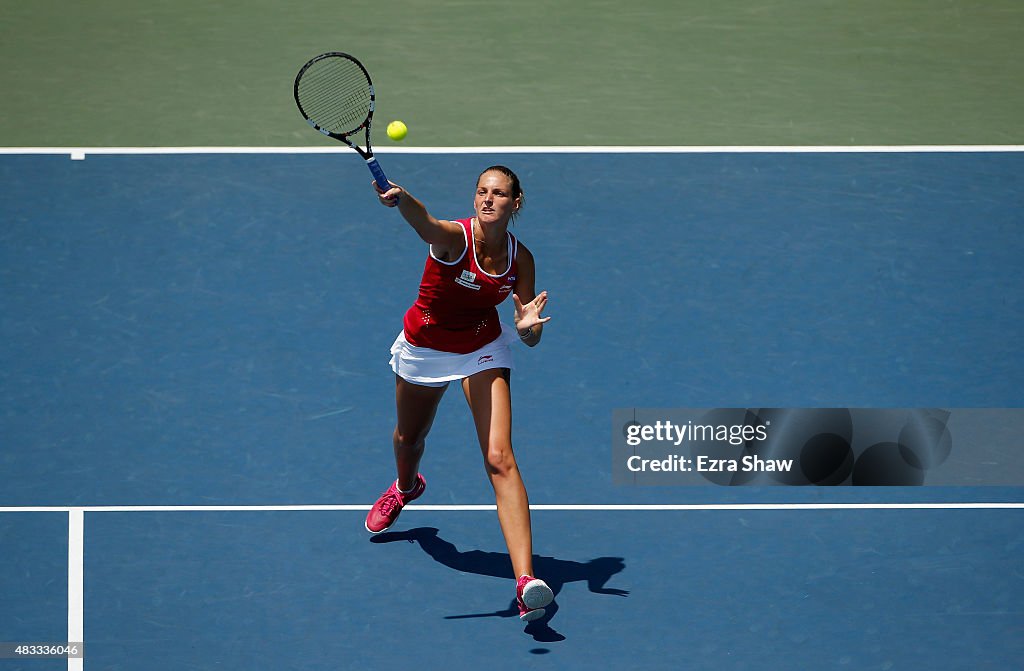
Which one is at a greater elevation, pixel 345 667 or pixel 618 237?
pixel 618 237

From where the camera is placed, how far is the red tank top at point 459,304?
6.48 m

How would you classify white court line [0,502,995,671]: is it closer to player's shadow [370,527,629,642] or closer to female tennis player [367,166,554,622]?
player's shadow [370,527,629,642]

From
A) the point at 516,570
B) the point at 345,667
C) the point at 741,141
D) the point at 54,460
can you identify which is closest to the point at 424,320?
the point at 516,570

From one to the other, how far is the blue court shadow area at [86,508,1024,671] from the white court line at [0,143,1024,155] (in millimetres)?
3341

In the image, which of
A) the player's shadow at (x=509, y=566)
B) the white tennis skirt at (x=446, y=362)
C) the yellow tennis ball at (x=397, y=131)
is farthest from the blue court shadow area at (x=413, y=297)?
the yellow tennis ball at (x=397, y=131)

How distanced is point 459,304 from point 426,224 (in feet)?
A: 2.07

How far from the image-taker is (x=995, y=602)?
684 centimetres

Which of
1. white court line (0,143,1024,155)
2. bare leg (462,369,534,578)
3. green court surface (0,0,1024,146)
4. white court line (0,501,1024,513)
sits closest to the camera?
bare leg (462,369,534,578)

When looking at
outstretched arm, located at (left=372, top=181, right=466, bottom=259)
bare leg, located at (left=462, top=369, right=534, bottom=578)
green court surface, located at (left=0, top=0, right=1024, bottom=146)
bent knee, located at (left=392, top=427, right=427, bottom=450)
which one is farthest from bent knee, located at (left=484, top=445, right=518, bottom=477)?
green court surface, located at (left=0, top=0, right=1024, bottom=146)

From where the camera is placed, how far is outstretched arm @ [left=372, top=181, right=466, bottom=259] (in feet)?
19.0

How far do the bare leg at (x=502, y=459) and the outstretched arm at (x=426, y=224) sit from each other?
67 cm

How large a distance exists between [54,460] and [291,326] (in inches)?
67.4

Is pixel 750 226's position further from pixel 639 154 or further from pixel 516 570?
pixel 516 570

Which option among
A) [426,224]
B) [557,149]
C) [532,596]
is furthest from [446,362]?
[557,149]
